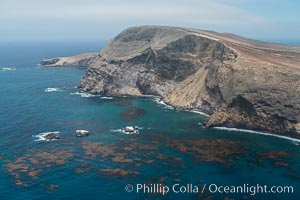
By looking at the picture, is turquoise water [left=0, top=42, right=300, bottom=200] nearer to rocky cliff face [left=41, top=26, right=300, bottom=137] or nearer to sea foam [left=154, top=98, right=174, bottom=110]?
sea foam [left=154, top=98, right=174, bottom=110]

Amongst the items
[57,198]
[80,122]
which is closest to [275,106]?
[80,122]

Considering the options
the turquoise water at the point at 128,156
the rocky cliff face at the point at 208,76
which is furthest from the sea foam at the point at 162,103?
the turquoise water at the point at 128,156

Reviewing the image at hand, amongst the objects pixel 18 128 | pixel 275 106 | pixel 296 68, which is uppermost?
pixel 296 68

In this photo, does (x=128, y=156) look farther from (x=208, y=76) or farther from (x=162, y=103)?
(x=162, y=103)

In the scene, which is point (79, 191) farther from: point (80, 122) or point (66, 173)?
point (80, 122)

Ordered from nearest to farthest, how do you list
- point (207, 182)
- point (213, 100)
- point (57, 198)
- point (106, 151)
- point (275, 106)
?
1. point (57, 198)
2. point (207, 182)
3. point (106, 151)
4. point (275, 106)
5. point (213, 100)

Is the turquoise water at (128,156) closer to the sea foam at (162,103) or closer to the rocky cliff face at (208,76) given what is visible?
the sea foam at (162,103)
